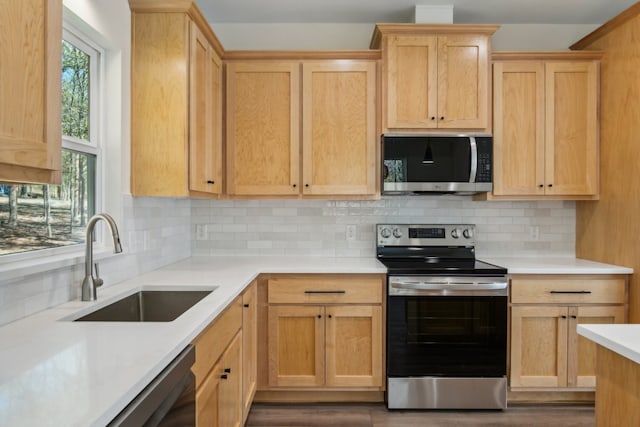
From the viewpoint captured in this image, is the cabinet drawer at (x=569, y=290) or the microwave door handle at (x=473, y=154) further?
the microwave door handle at (x=473, y=154)

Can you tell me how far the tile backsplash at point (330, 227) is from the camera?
3400 millimetres

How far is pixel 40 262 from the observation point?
5.26 ft

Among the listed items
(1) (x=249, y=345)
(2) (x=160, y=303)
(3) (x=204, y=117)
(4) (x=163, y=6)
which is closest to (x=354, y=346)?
(1) (x=249, y=345)

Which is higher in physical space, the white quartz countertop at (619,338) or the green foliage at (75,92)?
the green foliage at (75,92)

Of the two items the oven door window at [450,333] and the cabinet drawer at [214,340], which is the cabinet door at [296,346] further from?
the cabinet drawer at [214,340]

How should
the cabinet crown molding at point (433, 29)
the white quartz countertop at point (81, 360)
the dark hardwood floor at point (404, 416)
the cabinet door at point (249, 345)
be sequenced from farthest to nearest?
the cabinet crown molding at point (433, 29)
the dark hardwood floor at point (404, 416)
the cabinet door at point (249, 345)
the white quartz countertop at point (81, 360)

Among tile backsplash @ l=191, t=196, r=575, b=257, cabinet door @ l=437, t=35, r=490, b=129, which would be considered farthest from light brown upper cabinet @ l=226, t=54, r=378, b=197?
cabinet door @ l=437, t=35, r=490, b=129

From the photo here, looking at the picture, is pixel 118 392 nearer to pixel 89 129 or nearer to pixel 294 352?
pixel 89 129

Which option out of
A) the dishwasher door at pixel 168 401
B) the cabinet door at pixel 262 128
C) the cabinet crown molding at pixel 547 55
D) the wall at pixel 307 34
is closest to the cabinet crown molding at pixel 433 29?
the cabinet crown molding at pixel 547 55

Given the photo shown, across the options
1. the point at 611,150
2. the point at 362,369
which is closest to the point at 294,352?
the point at 362,369

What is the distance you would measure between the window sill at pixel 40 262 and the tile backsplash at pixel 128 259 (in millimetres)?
16

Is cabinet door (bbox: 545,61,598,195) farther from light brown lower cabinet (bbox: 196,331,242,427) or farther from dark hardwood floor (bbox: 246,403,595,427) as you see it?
light brown lower cabinet (bbox: 196,331,242,427)

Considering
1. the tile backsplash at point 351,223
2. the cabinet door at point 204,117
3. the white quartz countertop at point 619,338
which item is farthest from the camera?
the tile backsplash at point 351,223

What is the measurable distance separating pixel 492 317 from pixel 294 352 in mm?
1239
